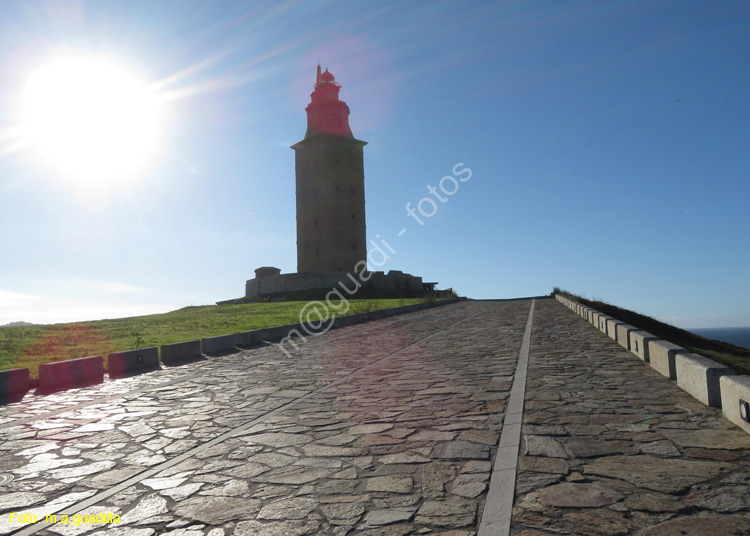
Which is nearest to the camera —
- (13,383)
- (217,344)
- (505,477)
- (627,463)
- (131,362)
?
(505,477)

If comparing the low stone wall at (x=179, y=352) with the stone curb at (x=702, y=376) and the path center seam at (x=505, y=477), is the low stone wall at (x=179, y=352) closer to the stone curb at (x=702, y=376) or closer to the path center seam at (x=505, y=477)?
the path center seam at (x=505, y=477)

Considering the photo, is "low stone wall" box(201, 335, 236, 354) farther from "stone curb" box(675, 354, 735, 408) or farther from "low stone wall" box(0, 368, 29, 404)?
"stone curb" box(675, 354, 735, 408)

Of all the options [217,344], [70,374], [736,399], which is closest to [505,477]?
[736,399]

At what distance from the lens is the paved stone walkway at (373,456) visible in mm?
3244

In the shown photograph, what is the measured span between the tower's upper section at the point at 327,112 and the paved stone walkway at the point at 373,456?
46.4 metres

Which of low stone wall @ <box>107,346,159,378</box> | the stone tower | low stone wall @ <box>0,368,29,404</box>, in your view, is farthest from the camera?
the stone tower

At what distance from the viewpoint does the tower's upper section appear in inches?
2048

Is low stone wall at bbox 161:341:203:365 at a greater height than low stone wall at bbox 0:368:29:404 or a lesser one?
greater

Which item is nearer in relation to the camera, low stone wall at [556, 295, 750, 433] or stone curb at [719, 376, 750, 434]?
stone curb at [719, 376, 750, 434]

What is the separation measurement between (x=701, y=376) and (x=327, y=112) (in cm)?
5017

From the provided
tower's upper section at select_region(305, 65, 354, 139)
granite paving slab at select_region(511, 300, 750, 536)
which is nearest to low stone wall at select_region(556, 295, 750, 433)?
granite paving slab at select_region(511, 300, 750, 536)

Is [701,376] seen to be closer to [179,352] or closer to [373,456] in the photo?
[373,456]

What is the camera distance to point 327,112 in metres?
52.2

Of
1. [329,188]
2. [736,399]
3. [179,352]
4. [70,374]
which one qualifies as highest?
[329,188]
